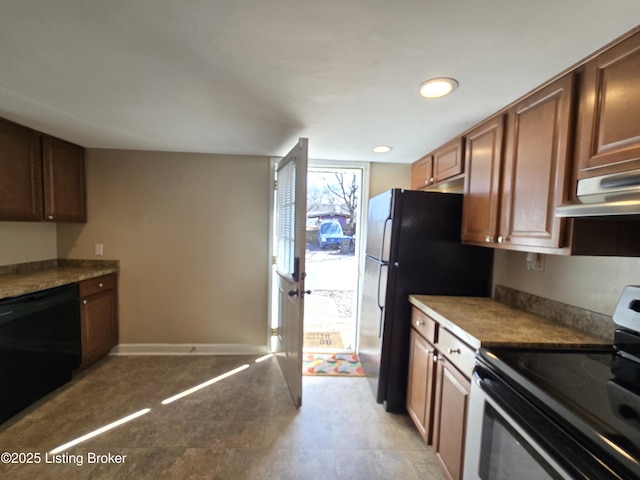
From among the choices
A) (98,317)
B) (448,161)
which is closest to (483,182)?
(448,161)

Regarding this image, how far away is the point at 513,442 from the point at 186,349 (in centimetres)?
295

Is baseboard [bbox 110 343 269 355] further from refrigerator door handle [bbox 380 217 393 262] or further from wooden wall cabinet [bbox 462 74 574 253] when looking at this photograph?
wooden wall cabinet [bbox 462 74 574 253]

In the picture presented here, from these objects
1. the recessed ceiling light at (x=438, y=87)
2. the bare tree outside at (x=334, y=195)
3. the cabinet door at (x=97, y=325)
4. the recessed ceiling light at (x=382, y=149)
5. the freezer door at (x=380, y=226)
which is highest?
the recessed ceiling light at (x=438, y=87)

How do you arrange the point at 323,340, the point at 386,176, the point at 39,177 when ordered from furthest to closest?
the point at 323,340 < the point at 386,176 < the point at 39,177

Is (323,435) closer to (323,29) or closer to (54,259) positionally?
(323,29)

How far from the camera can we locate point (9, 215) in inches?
82.9

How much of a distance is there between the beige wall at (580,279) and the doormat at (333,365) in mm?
1638

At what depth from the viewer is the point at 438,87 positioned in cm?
139

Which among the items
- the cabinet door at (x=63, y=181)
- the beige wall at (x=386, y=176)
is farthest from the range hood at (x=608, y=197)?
the cabinet door at (x=63, y=181)

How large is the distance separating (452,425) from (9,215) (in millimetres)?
3408

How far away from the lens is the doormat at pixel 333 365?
265 centimetres

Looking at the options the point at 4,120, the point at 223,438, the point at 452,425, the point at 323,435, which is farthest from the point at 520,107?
the point at 4,120

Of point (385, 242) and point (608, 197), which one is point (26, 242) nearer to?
point (385, 242)

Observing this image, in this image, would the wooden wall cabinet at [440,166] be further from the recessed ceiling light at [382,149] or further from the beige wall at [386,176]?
the recessed ceiling light at [382,149]
